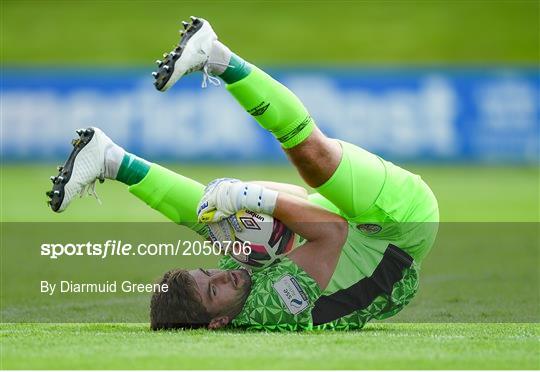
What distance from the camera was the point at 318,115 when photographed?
21734 mm

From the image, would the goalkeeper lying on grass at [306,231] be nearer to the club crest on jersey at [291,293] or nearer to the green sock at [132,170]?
the club crest on jersey at [291,293]

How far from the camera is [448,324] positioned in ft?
23.2

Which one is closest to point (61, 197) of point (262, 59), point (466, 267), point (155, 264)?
point (155, 264)

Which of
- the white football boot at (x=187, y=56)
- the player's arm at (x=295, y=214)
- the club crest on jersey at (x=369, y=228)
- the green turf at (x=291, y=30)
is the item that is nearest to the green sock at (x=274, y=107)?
the white football boot at (x=187, y=56)

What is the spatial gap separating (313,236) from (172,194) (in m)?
1.10

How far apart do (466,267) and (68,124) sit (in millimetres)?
12891

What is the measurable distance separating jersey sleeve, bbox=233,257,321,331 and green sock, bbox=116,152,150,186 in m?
1.17

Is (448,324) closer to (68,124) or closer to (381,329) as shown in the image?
(381,329)

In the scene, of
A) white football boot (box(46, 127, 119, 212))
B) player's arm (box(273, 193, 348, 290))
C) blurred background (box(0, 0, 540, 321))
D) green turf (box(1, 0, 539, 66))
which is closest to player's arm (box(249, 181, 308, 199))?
player's arm (box(273, 193, 348, 290))

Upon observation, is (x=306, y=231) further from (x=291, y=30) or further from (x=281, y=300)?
Result: (x=291, y=30)

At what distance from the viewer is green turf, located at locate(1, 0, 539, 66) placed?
2856 cm

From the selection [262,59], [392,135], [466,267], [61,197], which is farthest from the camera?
[262,59]

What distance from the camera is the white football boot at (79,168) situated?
6984mm

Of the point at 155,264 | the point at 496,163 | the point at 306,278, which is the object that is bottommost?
the point at 496,163
